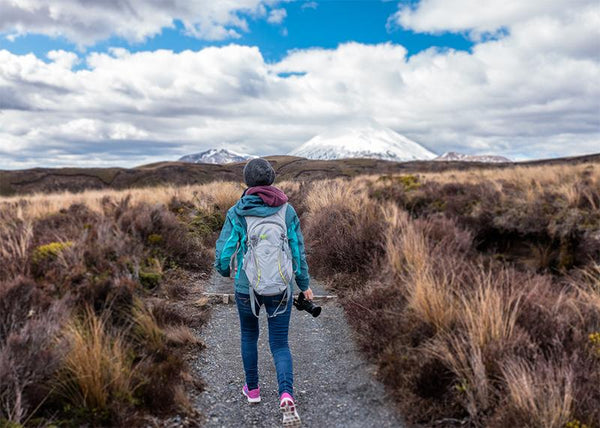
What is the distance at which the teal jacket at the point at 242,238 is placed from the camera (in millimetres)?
3342

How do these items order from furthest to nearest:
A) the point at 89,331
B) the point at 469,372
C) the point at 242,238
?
1. the point at 89,331
2. the point at 242,238
3. the point at 469,372

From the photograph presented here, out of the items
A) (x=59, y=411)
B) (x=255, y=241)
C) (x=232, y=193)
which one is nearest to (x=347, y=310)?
(x=255, y=241)

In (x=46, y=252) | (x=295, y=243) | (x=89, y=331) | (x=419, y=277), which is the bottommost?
(x=89, y=331)

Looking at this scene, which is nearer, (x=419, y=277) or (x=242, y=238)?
(x=242, y=238)

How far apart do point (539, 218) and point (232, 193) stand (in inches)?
359

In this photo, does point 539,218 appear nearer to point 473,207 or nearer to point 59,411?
point 473,207

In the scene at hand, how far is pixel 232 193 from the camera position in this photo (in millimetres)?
14008

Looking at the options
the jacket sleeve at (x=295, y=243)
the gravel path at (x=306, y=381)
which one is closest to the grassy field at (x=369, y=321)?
the gravel path at (x=306, y=381)

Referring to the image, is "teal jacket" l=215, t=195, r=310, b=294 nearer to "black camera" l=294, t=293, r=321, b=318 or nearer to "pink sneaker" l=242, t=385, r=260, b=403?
"black camera" l=294, t=293, r=321, b=318

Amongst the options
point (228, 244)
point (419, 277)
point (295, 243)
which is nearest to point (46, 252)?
point (228, 244)

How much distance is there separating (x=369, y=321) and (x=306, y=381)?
108 centimetres

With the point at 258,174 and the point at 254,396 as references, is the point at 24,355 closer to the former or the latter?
the point at 254,396

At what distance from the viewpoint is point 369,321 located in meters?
4.79

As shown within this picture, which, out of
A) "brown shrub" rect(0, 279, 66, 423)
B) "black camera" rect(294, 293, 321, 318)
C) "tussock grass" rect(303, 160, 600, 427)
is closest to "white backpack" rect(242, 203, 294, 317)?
"black camera" rect(294, 293, 321, 318)
